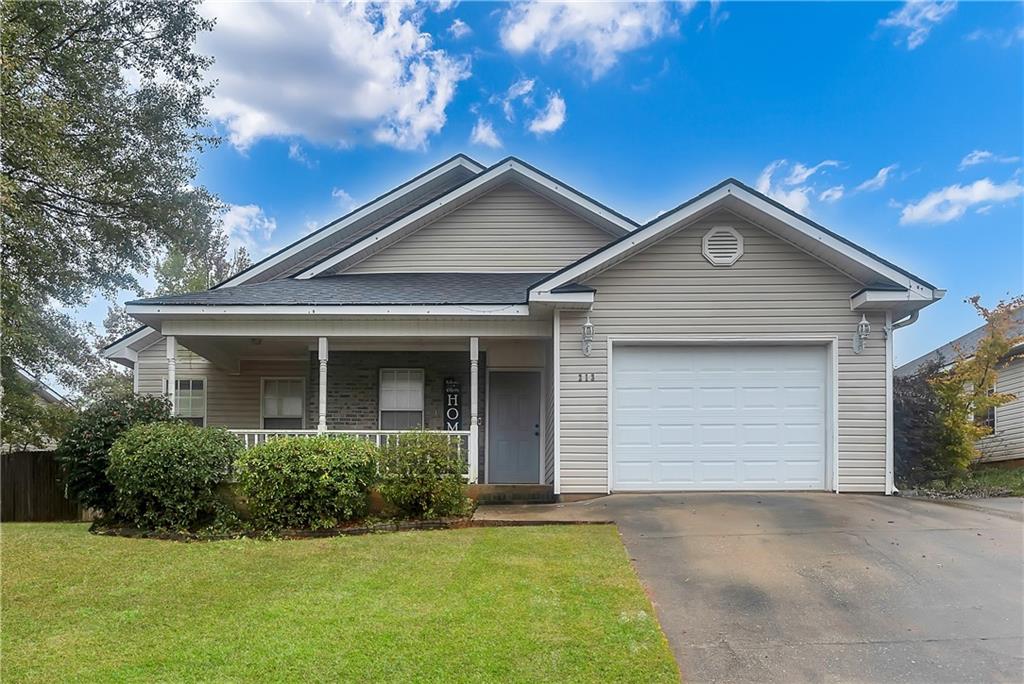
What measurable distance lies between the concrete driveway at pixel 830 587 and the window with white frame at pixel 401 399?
421 centimetres

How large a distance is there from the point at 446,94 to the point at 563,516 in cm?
1302

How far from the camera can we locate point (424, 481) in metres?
8.47

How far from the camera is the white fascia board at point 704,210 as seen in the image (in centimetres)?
961

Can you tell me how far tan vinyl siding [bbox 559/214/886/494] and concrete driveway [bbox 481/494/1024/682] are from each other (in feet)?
3.23

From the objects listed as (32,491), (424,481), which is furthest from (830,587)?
(32,491)

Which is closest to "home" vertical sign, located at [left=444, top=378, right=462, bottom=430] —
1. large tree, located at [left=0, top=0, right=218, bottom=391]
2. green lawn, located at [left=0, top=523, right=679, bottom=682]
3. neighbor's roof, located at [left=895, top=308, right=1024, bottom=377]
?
green lawn, located at [left=0, top=523, right=679, bottom=682]

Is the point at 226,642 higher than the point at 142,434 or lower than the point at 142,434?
lower

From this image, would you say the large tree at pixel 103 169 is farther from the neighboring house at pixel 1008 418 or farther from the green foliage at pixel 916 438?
the neighboring house at pixel 1008 418

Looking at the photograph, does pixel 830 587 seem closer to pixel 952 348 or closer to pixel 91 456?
pixel 91 456

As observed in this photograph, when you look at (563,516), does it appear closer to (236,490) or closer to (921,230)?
(236,490)

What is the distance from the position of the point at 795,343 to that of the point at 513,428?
5316mm

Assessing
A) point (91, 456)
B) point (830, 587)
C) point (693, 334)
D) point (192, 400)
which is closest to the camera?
point (830, 587)

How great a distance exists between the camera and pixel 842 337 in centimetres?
997

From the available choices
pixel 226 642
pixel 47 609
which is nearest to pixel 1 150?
pixel 47 609
